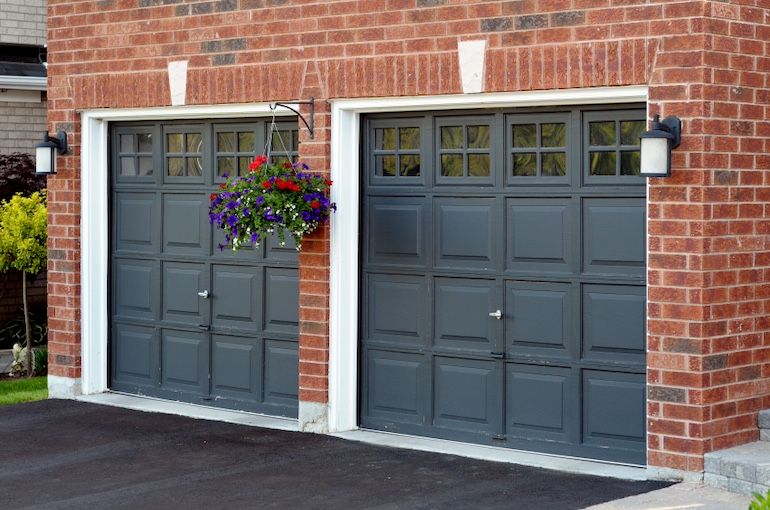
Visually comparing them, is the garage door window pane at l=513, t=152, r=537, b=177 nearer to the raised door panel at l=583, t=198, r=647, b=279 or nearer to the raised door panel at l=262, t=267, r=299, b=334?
the raised door panel at l=583, t=198, r=647, b=279

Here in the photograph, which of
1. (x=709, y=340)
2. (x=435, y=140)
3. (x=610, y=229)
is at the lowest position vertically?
(x=709, y=340)

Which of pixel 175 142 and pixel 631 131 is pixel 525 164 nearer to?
pixel 631 131

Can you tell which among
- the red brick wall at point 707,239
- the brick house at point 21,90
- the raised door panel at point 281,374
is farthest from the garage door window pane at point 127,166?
the red brick wall at point 707,239

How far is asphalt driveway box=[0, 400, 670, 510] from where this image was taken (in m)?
7.32

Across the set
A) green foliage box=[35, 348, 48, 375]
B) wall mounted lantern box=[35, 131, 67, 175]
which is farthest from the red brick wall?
green foliage box=[35, 348, 48, 375]

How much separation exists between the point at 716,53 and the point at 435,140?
222cm

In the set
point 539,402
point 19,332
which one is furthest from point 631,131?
point 19,332

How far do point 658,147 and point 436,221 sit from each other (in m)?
2.05

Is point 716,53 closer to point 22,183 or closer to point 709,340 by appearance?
point 709,340

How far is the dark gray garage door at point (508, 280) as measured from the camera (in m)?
8.08

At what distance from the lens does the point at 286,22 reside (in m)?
9.42

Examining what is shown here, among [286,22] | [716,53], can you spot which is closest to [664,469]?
[716,53]

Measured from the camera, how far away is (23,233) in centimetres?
1290

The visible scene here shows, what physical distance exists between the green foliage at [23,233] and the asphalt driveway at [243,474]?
11.1ft
